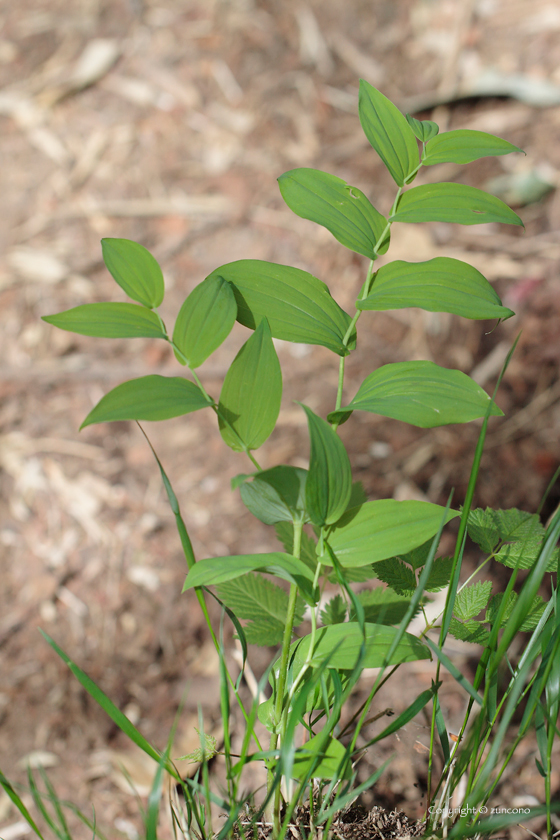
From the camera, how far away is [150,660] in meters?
1.16

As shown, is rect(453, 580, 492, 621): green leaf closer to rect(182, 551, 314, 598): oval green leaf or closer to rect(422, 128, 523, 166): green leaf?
rect(182, 551, 314, 598): oval green leaf

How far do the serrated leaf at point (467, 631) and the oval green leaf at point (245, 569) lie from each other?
0.13 meters

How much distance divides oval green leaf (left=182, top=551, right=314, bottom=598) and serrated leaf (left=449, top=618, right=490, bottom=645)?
0.42ft

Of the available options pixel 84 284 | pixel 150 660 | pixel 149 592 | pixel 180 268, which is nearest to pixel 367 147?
pixel 180 268

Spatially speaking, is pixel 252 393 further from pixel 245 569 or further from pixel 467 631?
pixel 467 631

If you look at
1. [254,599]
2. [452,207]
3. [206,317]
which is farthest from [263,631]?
[452,207]

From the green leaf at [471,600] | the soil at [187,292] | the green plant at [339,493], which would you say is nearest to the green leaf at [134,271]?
the green plant at [339,493]

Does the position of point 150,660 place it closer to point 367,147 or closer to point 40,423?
point 40,423

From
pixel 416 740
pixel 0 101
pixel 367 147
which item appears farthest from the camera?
pixel 0 101

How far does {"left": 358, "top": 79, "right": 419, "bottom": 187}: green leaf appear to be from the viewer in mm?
481

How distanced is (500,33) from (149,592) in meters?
2.12

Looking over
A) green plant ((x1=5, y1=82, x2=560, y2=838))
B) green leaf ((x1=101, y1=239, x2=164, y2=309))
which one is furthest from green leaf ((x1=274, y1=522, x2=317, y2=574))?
green leaf ((x1=101, y1=239, x2=164, y2=309))

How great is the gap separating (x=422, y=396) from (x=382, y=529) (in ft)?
0.31

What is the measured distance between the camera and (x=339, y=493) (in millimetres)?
410
